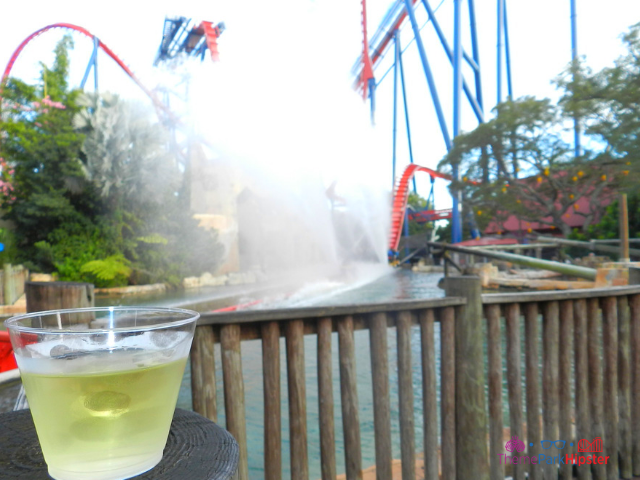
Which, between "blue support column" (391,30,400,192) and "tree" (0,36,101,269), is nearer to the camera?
"tree" (0,36,101,269)

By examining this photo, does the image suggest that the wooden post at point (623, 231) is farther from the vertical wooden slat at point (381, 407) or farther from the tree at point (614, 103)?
the vertical wooden slat at point (381, 407)

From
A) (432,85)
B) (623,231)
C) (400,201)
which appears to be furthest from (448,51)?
(623,231)

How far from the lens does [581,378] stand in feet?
5.46

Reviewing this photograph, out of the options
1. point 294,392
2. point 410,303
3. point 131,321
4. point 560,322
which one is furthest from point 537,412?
point 131,321

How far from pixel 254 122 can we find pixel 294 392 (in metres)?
15.6

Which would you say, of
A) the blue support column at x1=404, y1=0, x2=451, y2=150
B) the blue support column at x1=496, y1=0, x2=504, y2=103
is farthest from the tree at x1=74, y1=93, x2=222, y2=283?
the blue support column at x1=496, y1=0, x2=504, y2=103

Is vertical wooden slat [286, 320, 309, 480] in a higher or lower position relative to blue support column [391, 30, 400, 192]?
lower

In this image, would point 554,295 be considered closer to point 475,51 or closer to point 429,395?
point 429,395

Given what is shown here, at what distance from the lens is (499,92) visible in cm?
1758

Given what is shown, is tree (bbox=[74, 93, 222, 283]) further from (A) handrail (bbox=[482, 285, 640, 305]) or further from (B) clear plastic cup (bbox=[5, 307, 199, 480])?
(B) clear plastic cup (bbox=[5, 307, 199, 480])

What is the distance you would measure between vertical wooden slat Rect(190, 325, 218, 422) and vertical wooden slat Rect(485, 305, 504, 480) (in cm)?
90

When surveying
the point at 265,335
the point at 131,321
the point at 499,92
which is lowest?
the point at 265,335

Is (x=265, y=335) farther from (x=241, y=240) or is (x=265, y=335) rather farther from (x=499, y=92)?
(x=499, y=92)

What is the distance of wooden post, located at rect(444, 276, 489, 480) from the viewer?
1.43 meters
